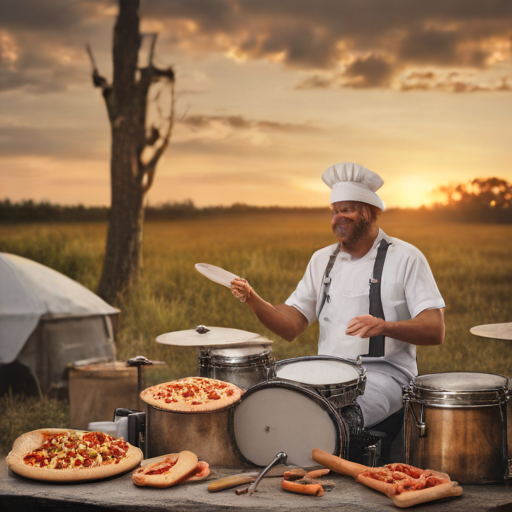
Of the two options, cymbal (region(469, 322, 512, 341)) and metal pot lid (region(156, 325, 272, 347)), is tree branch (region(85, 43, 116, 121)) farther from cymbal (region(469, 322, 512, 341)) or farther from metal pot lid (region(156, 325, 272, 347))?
cymbal (region(469, 322, 512, 341))

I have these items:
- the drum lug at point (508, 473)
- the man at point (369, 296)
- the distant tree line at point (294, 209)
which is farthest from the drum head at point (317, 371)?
the distant tree line at point (294, 209)

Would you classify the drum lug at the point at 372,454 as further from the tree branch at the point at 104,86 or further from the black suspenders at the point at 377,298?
the tree branch at the point at 104,86

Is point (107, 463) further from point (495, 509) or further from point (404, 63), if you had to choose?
point (404, 63)

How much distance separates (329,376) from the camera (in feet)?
10.5

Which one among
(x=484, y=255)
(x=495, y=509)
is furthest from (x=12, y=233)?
(x=495, y=509)

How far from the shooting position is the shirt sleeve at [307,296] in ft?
13.4

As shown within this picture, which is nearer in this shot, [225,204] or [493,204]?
[493,204]

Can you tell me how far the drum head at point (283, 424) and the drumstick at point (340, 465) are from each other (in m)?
0.08

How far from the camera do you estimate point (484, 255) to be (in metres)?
5.89

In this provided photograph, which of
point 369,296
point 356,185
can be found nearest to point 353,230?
point 356,185

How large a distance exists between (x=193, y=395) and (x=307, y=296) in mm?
1096

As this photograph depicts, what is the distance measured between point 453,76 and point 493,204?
1.19 m

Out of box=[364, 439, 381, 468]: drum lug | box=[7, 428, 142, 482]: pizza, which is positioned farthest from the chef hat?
box=[7, 428, 142, 482]: pizza

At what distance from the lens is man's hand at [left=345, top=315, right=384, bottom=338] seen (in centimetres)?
330
